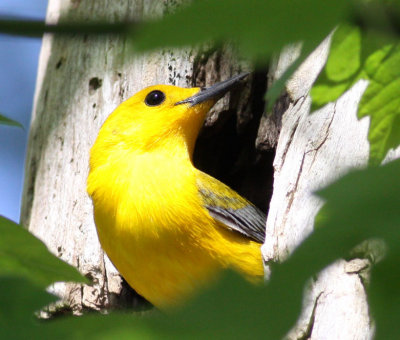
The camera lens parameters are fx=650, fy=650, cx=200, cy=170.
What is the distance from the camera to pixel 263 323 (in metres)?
0.66

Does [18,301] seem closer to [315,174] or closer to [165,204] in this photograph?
[315,174]

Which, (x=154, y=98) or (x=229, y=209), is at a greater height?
(x=154, y=98)

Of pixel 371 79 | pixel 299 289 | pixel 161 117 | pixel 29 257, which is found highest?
pixel 371 79

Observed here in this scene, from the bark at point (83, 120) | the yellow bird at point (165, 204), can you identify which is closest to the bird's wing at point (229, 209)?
the yellow bird at point (165, 204)

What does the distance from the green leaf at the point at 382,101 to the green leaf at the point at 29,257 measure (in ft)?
2.50

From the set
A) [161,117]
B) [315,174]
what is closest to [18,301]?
[315,174]

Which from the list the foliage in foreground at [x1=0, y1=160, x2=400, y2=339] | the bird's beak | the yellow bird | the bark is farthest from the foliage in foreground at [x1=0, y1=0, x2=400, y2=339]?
the bird's beak

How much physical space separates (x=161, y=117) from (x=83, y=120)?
602 mm

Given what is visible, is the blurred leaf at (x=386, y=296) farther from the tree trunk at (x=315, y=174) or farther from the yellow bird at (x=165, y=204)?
the yellow bird at (x=165, y=204)

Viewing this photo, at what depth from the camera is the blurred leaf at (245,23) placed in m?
0.74

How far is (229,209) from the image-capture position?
14.4 ft

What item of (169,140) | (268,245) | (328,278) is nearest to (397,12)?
(328,278)

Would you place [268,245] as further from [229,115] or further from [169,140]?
[229,115]

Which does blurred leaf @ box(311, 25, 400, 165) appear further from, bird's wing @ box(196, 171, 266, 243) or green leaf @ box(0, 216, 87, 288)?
bird's wing @ box(196, 171, 266, 243)
